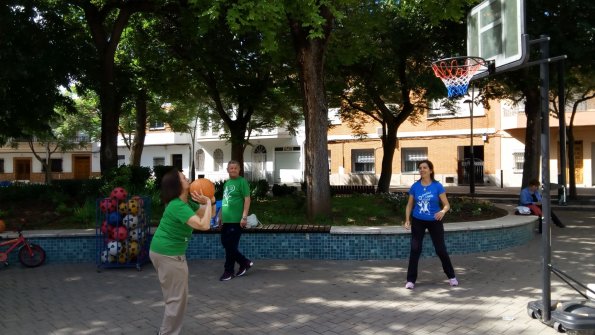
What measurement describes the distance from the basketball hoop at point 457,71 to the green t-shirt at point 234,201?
3.85m

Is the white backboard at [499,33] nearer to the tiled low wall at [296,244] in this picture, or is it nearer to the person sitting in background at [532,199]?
the tiled low wall at [296,244]

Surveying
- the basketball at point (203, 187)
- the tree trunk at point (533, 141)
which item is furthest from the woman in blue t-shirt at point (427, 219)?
the tree trunk at point (533, 141)

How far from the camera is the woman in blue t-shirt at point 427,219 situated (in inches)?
250

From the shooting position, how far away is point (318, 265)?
309 inches

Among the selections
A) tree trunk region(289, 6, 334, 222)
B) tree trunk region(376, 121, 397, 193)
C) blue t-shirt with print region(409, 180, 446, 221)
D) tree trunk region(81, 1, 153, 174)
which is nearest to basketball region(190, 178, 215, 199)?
blue t-shirt with print region(409, 180, 446, 221)

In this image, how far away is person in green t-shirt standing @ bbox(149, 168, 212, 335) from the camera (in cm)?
433

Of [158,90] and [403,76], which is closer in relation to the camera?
[403,76]

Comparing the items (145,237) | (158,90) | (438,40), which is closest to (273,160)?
(158,90)

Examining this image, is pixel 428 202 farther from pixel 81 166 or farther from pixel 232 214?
pixel 81 166

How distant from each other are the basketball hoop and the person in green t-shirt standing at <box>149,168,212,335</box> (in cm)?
498

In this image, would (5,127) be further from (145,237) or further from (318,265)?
(318,265)

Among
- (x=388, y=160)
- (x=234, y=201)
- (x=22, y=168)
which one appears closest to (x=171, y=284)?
(x=234, y=201)

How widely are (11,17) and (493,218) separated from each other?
39.6ft

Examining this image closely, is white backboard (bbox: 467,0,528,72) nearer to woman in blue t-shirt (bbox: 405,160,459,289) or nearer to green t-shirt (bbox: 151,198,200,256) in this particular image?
woman in blue t-shirt (bbox: 405,160,459,289)
